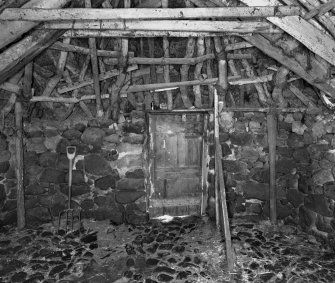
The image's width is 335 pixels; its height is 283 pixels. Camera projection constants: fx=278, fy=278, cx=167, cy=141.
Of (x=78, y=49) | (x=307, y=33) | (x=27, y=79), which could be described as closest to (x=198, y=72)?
(x=307, y=33)

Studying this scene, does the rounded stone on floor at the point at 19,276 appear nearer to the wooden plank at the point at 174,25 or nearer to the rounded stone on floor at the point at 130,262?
the rounded stone on floor at the point at 130,262

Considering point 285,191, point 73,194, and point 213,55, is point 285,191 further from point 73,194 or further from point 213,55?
point 73,194

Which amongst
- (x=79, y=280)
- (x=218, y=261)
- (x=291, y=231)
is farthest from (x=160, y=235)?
(x=291, y=231)

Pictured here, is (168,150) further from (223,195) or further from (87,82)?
(87,82)

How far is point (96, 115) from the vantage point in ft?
15.1

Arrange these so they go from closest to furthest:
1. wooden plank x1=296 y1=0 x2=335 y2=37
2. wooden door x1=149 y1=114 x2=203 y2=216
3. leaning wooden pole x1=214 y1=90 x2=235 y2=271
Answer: wooden plank x1=296 y1=0 x2=335 y2=37
leaning wooden pole x1=214 y1=90 x2=235 y2=271
wooden door x1=149 y1=114 x2=203 y2=216

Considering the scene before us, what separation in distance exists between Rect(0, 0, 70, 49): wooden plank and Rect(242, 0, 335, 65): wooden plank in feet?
6.45

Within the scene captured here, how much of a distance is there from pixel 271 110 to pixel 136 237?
9.84 feet

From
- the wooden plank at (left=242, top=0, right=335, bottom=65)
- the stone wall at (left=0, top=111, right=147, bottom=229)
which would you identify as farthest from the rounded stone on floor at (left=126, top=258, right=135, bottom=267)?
the wooden plank at (left=242, top=0, right=335, bottom=65)

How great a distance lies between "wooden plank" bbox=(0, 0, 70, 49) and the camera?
9.05 ft

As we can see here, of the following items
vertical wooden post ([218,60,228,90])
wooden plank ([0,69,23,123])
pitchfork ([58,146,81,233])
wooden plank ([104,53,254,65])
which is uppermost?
wooden plank ([104,53,254,65])

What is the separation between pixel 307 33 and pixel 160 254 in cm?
330

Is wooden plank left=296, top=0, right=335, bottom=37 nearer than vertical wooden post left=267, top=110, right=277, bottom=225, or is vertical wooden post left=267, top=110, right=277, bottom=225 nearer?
wooden plank left=296, top=0, right=335, bottom=37

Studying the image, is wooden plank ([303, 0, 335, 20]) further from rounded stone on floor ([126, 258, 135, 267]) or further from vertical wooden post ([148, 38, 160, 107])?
rounded stone on floor ([126, 258, 135, 267])
